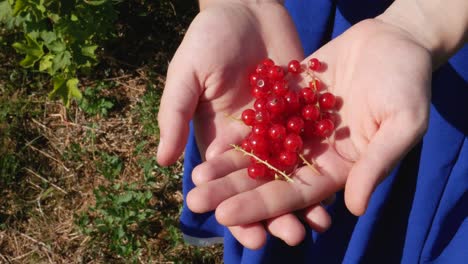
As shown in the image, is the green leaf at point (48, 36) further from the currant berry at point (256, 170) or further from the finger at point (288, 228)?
the finger at point (288, 228)

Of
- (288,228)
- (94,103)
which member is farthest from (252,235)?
(94,103)

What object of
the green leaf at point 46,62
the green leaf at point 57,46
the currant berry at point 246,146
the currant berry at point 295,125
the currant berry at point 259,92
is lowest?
the green leaf at point 46,62

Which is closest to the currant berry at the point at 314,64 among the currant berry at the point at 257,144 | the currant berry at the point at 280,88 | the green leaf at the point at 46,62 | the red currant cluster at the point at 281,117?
the red currant cluster at the point at 281,117

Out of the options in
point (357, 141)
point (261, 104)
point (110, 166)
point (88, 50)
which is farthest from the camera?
point (110, 166)

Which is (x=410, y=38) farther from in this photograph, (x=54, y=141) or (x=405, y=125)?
(x=54, y=141)

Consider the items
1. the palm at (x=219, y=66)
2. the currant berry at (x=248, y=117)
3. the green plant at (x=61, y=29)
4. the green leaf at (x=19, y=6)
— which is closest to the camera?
the palm at (x=219, y=66)

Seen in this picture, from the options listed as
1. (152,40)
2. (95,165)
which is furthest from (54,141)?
(152,40)

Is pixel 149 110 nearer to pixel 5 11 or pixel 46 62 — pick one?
pixel 46 62
